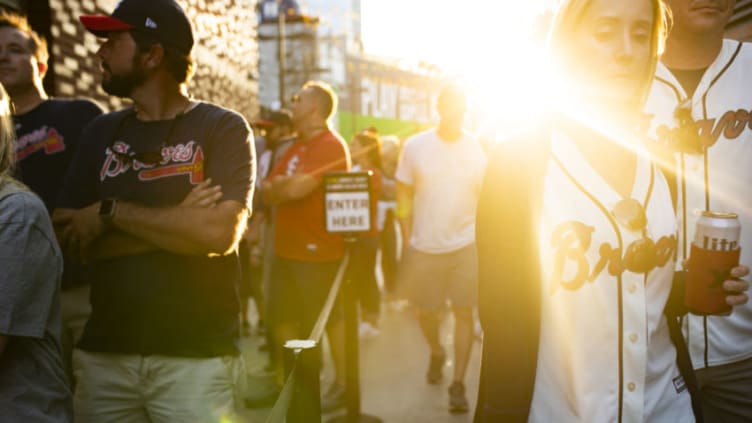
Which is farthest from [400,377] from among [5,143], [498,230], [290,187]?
[5,143]

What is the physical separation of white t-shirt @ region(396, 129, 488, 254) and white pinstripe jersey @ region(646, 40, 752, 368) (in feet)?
9.33

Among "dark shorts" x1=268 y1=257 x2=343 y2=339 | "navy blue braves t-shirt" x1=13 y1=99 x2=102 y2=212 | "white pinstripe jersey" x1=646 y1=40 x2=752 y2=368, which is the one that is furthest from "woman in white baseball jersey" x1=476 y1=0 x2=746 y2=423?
"dark shorts" x1=268 y1=257 x2=343 y2=339

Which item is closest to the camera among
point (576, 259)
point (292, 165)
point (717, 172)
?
point (576, 259)

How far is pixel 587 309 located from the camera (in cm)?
171

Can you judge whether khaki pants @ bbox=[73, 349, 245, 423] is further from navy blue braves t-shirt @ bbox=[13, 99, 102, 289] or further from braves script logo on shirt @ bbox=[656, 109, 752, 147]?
braves script logo on shirt @ bbox=[656, 109, 752, 147]

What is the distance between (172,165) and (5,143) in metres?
0.61

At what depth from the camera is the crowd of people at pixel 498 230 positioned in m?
1.72

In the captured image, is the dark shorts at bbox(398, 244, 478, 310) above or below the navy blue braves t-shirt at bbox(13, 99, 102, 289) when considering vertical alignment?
below

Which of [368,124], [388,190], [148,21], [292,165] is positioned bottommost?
[368,124]

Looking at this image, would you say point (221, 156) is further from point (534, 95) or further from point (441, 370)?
point (441, 370)

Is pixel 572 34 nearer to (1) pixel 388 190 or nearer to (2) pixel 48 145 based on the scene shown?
(2) pixel 48 145

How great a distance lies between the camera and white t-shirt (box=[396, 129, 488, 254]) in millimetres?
5082

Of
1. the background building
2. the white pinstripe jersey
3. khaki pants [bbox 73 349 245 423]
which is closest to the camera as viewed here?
the white pinstripe jersey

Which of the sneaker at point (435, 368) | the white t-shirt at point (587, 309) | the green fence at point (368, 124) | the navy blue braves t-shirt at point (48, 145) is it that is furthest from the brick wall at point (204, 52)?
the green fence at point (368, 124)
